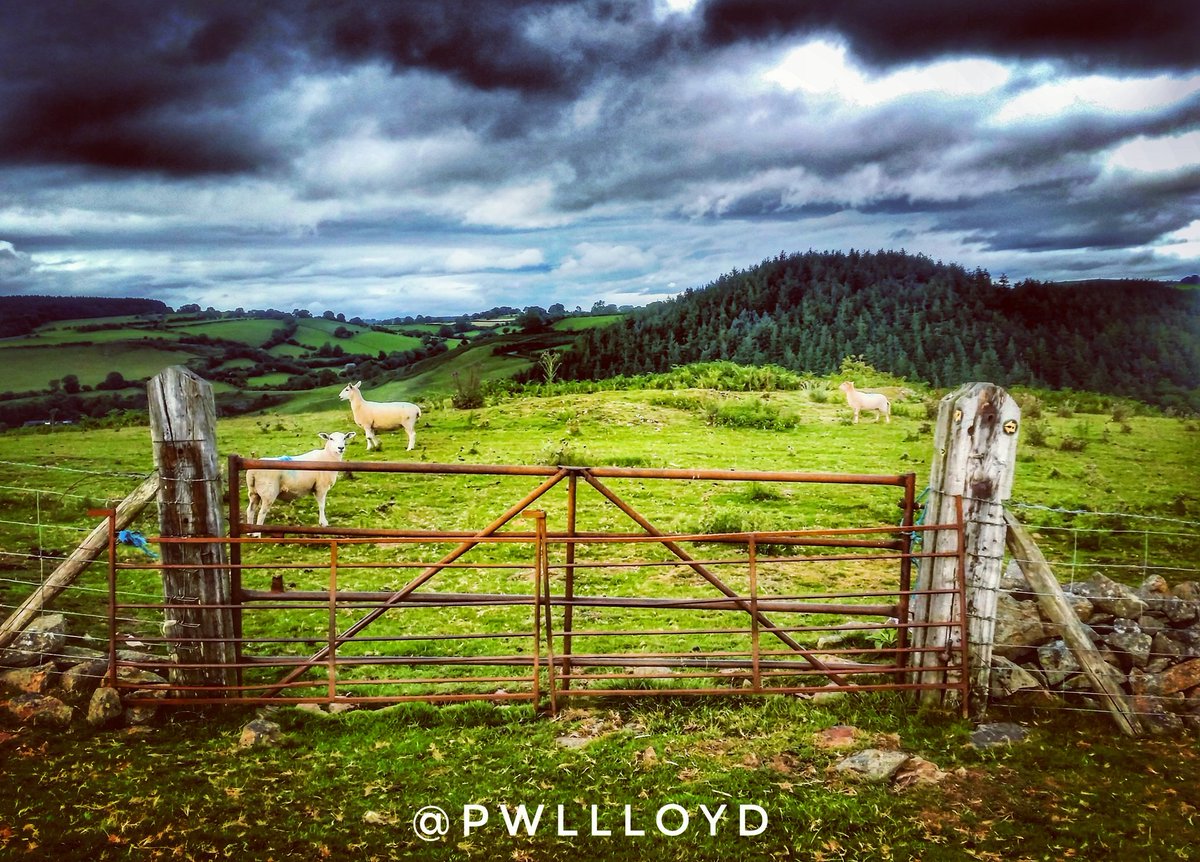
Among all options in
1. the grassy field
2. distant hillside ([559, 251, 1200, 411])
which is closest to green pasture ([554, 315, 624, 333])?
distant hillside ([559, 251, 1200, 411])

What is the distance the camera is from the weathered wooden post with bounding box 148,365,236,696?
6.03 metres

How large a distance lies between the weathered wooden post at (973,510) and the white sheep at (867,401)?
16.8m

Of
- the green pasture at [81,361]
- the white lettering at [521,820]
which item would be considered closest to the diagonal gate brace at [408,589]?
the white lettering at [521,820]

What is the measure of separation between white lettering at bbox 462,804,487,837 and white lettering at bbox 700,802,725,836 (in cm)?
147

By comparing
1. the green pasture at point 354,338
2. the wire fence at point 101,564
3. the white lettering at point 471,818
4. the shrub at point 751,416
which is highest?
the green pasture at point 354,338

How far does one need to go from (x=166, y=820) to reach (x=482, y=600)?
2.73 meters

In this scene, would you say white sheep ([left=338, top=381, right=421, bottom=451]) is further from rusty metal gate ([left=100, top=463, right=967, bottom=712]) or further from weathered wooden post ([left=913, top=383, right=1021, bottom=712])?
weathered wooden post ([left=913, top=383, right=1021, bottom=712])

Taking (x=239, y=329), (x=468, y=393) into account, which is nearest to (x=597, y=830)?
(x=468, y=393)

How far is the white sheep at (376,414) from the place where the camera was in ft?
62.9

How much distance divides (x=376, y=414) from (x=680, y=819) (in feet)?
53.0

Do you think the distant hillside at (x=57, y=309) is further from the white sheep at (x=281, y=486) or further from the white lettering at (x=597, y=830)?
the white lettering at (x=597, y=830)

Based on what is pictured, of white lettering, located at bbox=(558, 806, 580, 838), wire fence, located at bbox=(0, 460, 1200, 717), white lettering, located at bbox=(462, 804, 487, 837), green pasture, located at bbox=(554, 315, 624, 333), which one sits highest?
green pasture, located at bbox=(554, 315, 624, 333)

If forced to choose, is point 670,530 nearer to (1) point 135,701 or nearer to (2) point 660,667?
(2) point 660,667

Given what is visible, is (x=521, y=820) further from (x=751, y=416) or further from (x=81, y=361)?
(x=81, y=361)
